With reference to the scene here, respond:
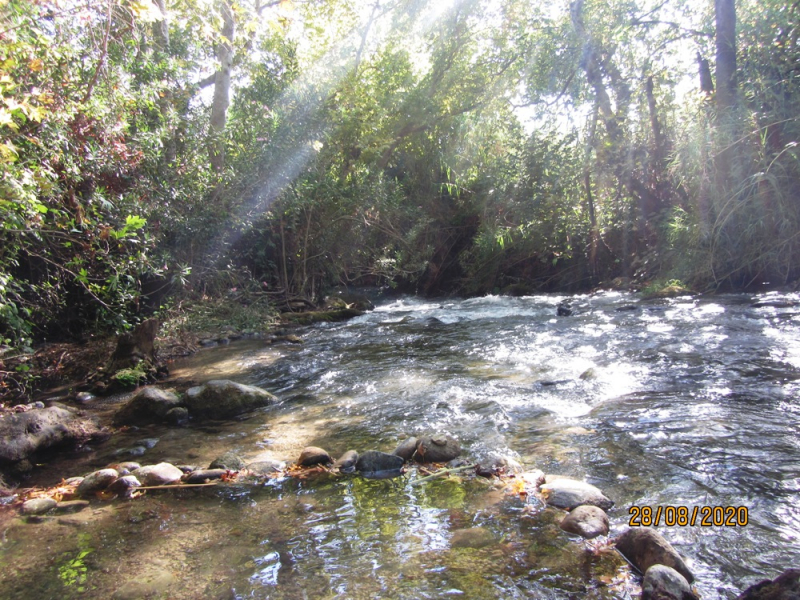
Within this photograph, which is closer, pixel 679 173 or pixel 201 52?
pixel 679 173

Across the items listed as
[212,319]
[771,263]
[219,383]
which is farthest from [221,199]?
[771,263]

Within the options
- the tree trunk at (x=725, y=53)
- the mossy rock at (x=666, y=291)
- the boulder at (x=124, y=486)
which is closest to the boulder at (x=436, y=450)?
the boulder at (x=124, y=486)

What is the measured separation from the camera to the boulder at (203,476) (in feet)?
10.1

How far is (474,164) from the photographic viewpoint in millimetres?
16734

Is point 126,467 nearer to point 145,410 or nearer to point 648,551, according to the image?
point 145,410

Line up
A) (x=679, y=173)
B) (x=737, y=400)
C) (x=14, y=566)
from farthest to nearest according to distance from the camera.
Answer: (x=679, y=173) < (x=737, y=400) < (x=14, y=566)

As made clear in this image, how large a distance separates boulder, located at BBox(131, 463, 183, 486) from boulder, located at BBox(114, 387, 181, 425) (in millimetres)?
1314

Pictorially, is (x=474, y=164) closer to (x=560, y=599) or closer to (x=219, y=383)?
(x=219, y=383)

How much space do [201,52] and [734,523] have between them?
1363 cm

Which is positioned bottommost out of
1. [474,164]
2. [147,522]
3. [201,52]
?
[147,522]

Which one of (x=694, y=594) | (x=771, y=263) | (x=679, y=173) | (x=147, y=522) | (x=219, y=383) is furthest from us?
(x=679, y=173)

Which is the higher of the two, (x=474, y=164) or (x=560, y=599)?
(x=474, y=164)

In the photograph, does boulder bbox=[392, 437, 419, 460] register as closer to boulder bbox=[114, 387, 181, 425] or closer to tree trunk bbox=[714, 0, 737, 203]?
boulder bbox=[114, 387, 181, 425]
